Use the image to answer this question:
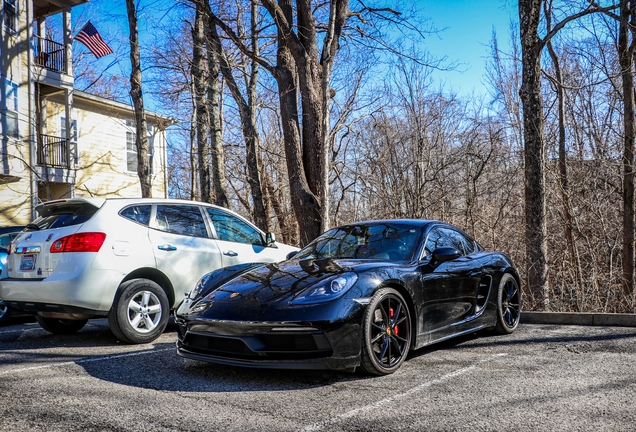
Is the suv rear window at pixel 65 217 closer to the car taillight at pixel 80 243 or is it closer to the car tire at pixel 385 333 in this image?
the car taillight at pixel 80 243

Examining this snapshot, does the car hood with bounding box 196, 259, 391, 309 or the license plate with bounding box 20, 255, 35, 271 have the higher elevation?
the license plate with bounding box 20, 255, 35, 271

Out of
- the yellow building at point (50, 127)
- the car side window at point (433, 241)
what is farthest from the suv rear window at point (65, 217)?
the yellow building at point (50, 127)

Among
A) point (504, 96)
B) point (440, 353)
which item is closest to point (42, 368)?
point (440, 353)

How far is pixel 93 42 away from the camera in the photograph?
800 inches

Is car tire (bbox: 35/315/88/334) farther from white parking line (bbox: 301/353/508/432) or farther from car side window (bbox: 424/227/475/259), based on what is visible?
white parking line (bbox: 301/353/508/432)

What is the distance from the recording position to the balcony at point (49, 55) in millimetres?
21516

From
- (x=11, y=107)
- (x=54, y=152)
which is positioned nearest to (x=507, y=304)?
(x=11, y=107)

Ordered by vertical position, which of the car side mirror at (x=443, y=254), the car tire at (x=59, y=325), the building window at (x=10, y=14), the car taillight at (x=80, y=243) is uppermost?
the building window at (x=10, y=14)

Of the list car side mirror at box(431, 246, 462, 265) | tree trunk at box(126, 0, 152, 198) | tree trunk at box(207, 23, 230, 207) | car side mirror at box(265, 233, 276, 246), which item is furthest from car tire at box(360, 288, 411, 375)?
tree trunk at box(126, 0, 152, 198)

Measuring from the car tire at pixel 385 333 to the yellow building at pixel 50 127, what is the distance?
1665cm

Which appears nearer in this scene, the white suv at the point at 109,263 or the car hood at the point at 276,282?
the car hood at the point at 276,282

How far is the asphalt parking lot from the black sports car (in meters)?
0.25

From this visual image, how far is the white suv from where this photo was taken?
6.07 meters

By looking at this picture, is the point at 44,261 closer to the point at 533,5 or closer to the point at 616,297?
the point at 533,5
